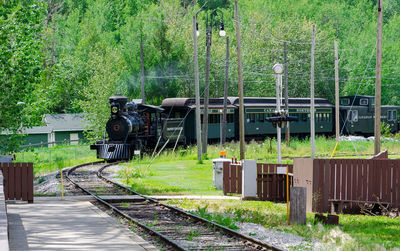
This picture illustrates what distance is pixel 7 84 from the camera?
25094 mm

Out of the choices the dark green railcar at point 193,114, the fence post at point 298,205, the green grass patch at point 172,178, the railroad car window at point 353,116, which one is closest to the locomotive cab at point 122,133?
the green grass patch at point 172,178

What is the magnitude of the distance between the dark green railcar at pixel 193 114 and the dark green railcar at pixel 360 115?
1268 cm

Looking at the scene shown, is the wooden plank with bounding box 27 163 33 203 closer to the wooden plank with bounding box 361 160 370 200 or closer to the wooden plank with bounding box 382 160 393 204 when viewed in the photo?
the wooden plank with bounding box 361 160 370 200

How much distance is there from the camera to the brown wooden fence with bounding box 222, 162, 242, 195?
20156 mm

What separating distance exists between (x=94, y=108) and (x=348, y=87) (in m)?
33.7

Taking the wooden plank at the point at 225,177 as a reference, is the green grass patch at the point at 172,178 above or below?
below

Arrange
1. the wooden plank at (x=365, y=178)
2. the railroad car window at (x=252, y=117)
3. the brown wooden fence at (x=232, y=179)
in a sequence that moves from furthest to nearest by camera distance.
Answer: the railroad car window at (x=252, y=117) < the brown wooden fence at (x=232, y=179) < the wooden plank at (x=365, y=178)

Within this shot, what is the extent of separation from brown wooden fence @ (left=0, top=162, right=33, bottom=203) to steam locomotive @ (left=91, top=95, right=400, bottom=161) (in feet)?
36.0

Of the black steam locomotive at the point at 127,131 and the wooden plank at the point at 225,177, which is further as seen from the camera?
the black steam locomotive at the point at 127,131

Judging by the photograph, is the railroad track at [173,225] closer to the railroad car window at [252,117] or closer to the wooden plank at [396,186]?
the wooden plank at [396,186]

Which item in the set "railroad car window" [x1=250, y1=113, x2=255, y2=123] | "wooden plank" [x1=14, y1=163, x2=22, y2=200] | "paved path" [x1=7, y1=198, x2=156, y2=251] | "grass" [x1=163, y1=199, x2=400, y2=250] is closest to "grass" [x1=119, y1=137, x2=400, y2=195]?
"railroad car window" [x1=250, y1=113, x2=255, y2=123]

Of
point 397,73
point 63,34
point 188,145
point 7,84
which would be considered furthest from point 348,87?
point 7,84

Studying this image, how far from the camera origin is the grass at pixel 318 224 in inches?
446

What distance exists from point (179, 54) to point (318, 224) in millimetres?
44485
